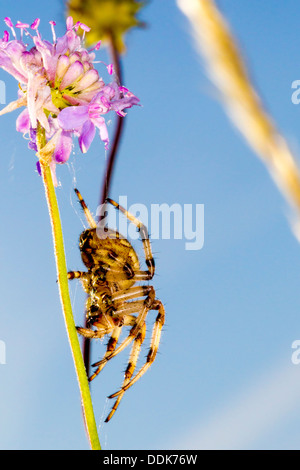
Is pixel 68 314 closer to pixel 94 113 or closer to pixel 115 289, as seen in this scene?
pixel 94 113

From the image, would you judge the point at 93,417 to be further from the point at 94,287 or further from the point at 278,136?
the point at 94,287

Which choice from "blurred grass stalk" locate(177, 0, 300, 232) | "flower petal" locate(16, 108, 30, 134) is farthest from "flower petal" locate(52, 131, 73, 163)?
"blurred grass stalk" locate(177, 0, 300, 232)

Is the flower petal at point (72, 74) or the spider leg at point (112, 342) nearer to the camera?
the flower petal at point (72, 74)

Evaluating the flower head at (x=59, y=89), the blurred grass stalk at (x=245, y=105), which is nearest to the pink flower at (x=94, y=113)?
the flower head at (x=59, y=89)

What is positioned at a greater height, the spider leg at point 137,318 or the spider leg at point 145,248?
the spider leg at point 145,248

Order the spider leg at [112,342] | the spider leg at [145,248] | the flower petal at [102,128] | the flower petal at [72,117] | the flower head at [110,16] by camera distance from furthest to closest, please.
A: the flower head at [110,16] < the spider leg at [145,248] < the spider leg at [112,342] < the flower petal at [102,128] < the flower petal at [72,117]

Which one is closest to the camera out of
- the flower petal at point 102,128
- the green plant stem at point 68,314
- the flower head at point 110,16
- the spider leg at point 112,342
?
the green plant stem at point 68,314

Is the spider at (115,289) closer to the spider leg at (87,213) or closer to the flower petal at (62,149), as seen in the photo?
the spider leg at (87,213)

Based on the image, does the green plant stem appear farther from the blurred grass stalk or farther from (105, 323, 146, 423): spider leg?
(105, 323, 146, 423): spider leg

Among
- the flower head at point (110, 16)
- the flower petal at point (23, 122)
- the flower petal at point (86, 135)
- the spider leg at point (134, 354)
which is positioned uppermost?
the flower head at point (110, 16)

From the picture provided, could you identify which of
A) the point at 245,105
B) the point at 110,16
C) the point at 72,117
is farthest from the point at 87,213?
the point at 110,16
